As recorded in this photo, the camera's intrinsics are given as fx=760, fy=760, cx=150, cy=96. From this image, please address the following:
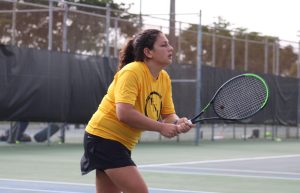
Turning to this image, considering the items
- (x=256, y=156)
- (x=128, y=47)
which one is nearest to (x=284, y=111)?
(x=256, y=156)

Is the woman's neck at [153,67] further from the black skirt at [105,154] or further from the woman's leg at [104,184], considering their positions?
the woman's leg at [104,184]

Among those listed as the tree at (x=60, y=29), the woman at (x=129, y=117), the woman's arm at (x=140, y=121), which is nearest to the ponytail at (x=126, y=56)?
the woman at (x=129, y=117)

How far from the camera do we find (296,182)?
9492 mm

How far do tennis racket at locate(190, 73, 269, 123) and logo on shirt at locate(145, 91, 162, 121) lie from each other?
382 millimetres

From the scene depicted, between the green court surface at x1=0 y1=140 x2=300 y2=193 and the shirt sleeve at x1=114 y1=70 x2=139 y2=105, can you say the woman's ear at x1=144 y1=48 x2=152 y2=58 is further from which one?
the green court surface at x1=0 y1=140 x2=300 y2=193

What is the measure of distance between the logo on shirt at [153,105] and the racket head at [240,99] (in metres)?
0.49

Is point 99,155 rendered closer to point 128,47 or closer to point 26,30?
point 128,47

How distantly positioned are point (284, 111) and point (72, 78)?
8.77 metres

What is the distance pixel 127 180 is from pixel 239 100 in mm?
1050

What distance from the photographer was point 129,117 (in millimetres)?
4441

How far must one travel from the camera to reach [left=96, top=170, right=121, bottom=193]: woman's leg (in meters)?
4.73

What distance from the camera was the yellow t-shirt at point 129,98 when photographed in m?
4.51

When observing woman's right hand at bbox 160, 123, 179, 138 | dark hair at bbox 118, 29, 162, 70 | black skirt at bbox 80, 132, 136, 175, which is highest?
dark hair at bbox 118, 29, 162, 70

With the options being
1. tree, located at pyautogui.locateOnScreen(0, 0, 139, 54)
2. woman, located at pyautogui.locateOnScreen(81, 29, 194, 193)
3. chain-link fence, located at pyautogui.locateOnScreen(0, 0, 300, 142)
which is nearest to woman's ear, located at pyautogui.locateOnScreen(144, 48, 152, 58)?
woman, located at pyautogui.locateOnScreen(81, 29, 194, 193)
